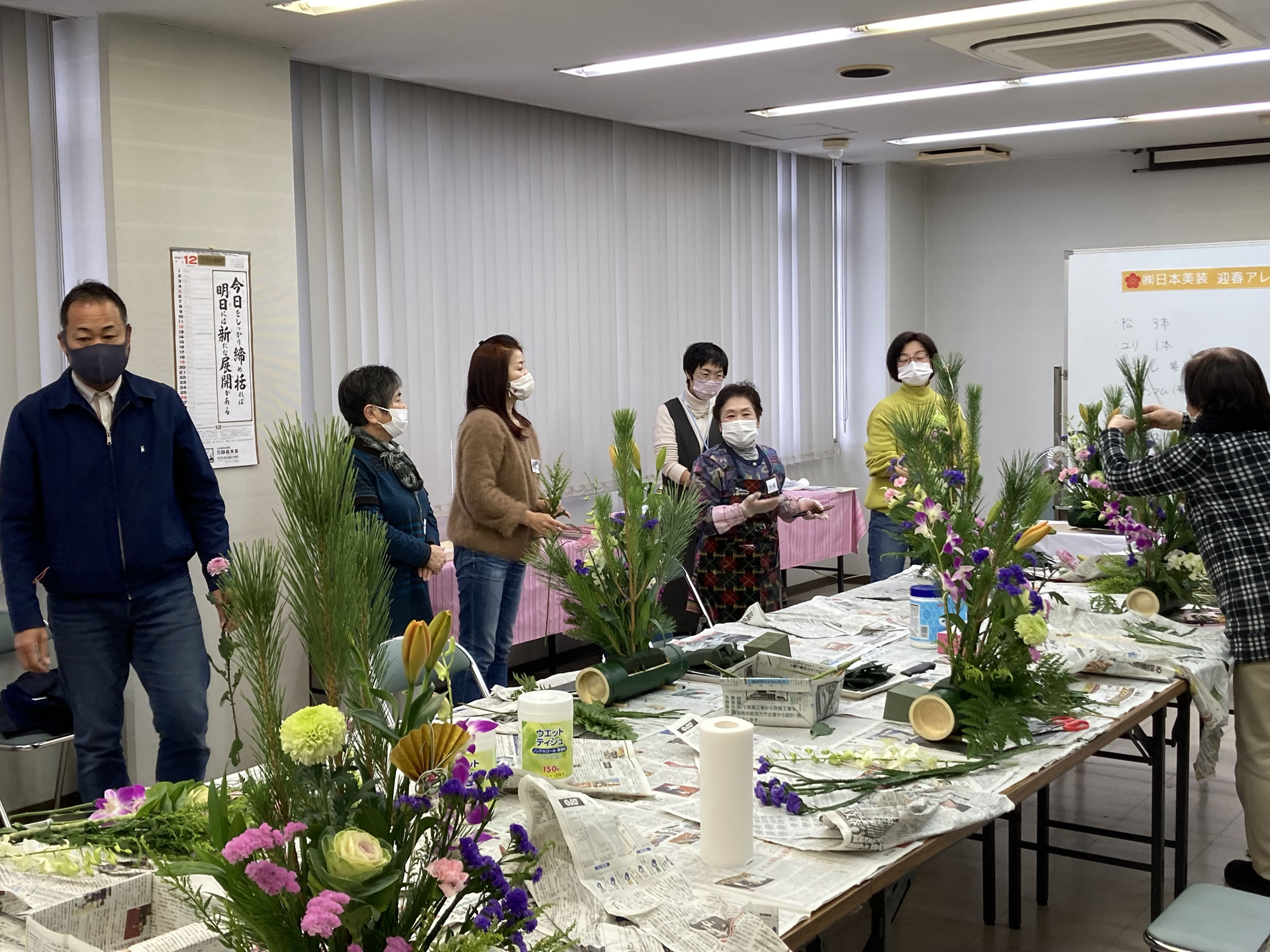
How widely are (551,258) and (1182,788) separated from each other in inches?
150

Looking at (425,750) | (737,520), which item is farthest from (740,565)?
(425,750)

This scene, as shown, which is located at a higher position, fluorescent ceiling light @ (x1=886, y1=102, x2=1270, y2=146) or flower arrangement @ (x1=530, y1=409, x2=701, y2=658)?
fluorescent ceiling light @ (x1=886, y1=102, x2=1270, y2=146)

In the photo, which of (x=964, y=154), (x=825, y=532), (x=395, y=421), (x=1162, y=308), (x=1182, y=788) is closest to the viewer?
(x=1182, y=788)

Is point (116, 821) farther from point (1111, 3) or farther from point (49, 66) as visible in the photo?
point (1111, 3)

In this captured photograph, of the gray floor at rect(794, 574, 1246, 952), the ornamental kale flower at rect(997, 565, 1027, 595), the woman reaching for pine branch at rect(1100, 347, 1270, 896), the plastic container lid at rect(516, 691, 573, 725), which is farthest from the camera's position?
the gray floor at rect(794, 574, 1246, 952)

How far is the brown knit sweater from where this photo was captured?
4.20 meters

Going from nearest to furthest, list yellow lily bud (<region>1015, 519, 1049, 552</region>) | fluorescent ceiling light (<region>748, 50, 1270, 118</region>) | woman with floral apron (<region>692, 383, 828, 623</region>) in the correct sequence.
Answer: yellow lily bud (<region>1015, 519, 1049, 552</region>) → woman with floral apron (<region>692, 383, 828, 623</region>) → fluorescent ceiling light (<region>748, 50, 1270, 118</region>)

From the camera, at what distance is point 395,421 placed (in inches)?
156

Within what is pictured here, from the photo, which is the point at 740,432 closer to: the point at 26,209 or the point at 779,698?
the point at 779,698

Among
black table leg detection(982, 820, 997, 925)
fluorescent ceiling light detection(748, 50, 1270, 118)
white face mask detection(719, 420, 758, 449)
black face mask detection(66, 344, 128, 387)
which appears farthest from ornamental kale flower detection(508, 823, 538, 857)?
fluorescent ceiling light detection(748, 50, 1270, 118)

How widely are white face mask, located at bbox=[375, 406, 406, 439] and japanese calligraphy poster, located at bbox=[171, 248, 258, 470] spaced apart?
2.14 feet

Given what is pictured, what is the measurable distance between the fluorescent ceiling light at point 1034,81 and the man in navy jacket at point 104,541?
368 centimetres

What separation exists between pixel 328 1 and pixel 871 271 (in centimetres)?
514

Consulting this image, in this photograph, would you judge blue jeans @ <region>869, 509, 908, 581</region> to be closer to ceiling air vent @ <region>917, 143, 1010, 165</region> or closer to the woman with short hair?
the woman with short hair
